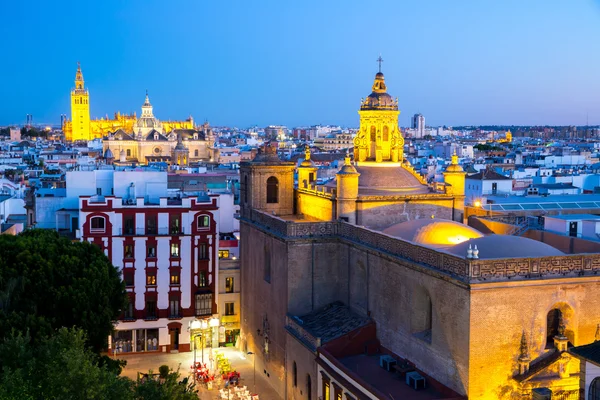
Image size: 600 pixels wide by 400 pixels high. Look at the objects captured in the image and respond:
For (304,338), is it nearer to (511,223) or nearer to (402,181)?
(402,181)

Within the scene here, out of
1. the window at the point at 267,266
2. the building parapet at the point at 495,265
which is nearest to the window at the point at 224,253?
the window at the point at 267,266

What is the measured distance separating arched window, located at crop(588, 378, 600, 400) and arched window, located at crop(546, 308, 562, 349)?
3.34 m

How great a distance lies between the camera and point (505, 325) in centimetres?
2045

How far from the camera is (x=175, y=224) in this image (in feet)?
123

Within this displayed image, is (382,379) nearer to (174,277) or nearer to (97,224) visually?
(174,277)

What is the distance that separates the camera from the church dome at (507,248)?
22156 mm

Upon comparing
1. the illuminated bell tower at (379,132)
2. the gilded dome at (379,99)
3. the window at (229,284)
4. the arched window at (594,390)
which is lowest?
the window at (229,284)

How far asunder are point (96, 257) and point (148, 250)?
803 cm

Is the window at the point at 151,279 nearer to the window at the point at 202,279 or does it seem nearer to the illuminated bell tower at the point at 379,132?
the window at the point at 202,279

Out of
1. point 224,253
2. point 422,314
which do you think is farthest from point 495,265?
point 224,253

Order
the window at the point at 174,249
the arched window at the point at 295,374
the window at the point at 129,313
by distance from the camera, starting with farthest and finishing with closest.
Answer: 1. the window at the point at 174,249
2. the window at the point at 129,313
3. the arched window at the point at 295,374

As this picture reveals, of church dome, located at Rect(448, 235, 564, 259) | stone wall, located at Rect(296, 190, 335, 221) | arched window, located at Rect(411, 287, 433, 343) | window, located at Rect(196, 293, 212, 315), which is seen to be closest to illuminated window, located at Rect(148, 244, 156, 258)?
window, located at Rect(196, 293, 212, 315)

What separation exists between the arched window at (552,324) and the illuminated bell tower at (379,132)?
1239 cm

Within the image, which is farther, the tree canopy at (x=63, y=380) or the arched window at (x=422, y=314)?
the arched window at (x=422, y=314)
